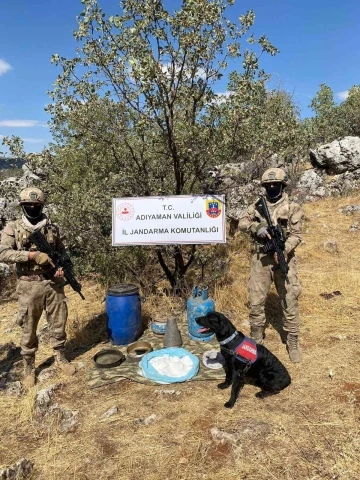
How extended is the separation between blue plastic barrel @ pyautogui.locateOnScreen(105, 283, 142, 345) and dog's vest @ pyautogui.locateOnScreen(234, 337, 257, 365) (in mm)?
2030

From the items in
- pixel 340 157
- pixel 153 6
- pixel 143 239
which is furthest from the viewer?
pixel 340 157

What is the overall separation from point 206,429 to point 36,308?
8.44 ft

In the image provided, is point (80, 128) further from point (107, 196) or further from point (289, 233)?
point (289, 233)

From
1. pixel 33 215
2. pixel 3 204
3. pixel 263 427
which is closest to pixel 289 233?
pixel 263 427

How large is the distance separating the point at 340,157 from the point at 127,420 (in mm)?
15974

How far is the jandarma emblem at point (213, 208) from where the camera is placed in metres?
5.64

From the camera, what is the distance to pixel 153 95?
5.37 m

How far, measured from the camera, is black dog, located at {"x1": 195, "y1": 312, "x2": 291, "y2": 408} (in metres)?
3.87

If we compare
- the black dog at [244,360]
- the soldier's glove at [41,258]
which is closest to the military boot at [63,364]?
the soldier's glove at [41,258]

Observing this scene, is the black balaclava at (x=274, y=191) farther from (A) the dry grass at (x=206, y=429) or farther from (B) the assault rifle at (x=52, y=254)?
(B) the assault rifle at (x=52, y=254)

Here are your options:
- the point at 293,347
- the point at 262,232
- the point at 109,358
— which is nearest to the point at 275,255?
the point at 262,232

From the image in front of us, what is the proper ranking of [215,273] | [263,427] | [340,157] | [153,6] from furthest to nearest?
1. [340,157]
2. [215,273]
3. [153,6]
4. [263,427]

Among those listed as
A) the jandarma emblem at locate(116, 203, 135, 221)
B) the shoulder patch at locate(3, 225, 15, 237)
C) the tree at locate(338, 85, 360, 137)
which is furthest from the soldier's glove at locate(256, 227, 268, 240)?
the tree at locate(338, 85, 360, 137)

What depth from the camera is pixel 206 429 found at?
11.3 feet
